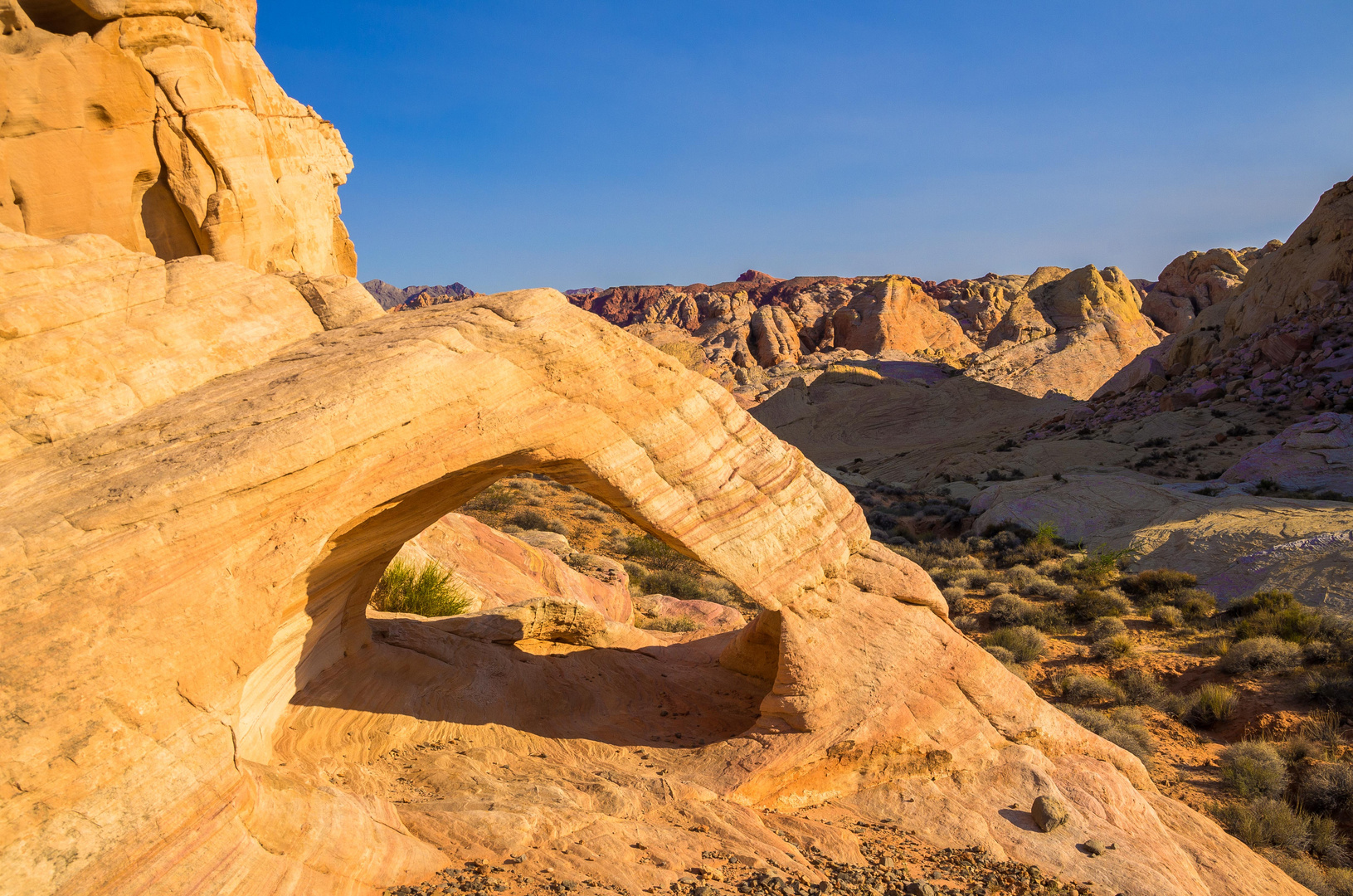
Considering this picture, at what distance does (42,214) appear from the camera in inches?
328

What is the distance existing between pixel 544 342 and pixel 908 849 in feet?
15.8

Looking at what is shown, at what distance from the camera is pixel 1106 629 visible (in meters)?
13.7

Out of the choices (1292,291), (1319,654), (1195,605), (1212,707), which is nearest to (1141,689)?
(1212,707)

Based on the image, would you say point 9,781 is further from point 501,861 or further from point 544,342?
point 544,342

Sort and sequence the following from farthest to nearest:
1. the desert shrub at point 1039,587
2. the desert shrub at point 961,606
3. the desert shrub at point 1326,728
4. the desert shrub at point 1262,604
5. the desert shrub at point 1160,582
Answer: the desert shrub at point 1039,587 → the desert shrub at point 961,606 → the desert shrub at point 1160,582 → the desert shrub at point 1262,604 → the desert shrub at point 1326,728

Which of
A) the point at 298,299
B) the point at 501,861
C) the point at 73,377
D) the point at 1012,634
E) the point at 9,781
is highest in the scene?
the point at 298,299

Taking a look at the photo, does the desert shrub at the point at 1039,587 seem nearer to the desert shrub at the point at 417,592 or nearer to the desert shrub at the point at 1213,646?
the desert shrub at the point at 1213,646

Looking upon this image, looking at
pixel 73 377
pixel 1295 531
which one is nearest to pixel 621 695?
pixel 73 377

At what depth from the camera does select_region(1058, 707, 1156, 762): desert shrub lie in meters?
9.66

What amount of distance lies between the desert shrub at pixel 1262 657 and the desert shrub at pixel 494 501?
53.7ft

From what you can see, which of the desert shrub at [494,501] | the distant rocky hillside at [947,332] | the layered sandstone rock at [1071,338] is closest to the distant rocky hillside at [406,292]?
the distant rocky hillside at [947,332]

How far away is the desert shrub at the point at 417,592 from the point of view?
10.8 m

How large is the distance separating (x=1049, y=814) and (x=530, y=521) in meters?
15.2

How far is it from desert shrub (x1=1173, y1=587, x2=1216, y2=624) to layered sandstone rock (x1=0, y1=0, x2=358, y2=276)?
52.8 feet
